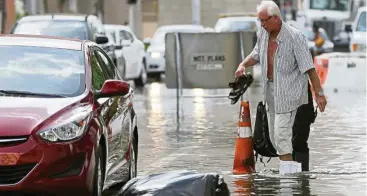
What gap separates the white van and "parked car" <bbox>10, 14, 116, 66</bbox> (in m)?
10.5

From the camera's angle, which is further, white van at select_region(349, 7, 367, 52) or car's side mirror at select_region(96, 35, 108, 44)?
white van at select_region(349, 7, 367, 52)

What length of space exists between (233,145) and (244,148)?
3.24m

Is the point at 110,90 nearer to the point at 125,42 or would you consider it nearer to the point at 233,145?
the point at 233,145

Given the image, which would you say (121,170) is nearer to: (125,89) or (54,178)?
(125,89)

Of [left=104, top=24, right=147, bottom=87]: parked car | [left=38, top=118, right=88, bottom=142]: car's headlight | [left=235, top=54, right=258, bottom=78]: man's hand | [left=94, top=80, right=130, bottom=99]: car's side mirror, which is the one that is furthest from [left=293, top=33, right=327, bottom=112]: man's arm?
[left=104, top=24, right=147, bottom=87]: parked car

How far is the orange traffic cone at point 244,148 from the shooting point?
38.3 ft

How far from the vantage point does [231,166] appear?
12625mm

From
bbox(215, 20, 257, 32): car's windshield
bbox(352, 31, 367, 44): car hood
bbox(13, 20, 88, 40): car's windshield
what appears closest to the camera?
bbox(13, 20, 88, 40): car's windshield

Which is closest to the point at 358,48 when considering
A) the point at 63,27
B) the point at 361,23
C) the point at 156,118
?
the point at 361,23

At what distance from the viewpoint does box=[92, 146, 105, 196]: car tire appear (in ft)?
29.8

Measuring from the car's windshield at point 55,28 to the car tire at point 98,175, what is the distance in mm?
11711

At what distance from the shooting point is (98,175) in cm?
923

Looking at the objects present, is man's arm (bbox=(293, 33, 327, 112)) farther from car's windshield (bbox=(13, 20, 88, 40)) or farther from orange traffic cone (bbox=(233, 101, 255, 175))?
car's windshield (bbox=(13, 20, 88, 40))

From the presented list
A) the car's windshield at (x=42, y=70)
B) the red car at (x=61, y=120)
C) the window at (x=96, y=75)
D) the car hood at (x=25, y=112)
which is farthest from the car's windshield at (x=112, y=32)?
the car hood at (x=25, y=112)
